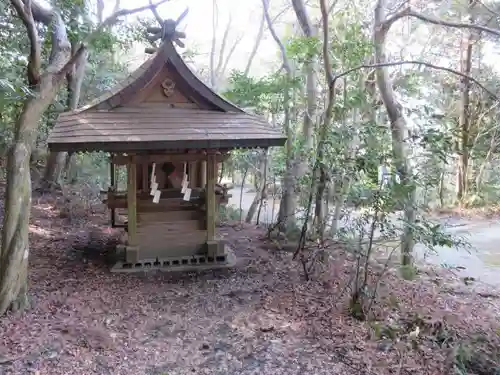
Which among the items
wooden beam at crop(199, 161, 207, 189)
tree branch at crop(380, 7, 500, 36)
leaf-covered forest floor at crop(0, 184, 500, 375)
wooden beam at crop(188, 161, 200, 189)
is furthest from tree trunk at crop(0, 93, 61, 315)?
tree branch at crop(380, 7, 500, 36)

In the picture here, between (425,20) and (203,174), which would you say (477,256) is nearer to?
(425,20)

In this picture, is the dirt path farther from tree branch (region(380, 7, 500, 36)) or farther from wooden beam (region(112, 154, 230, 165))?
wooden beam (region(112, 154, 230, 165))

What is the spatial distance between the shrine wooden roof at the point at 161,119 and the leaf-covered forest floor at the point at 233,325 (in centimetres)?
186

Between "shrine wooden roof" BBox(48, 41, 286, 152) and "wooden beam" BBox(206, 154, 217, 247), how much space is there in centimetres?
53

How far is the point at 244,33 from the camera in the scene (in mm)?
21812

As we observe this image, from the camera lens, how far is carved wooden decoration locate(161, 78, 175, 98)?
6305 millimetres

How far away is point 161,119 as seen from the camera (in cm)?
605

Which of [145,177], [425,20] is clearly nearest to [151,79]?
[145,177]

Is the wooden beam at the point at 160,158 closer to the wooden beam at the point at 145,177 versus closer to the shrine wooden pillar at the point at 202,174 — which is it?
the wooden beam at the point at 145,177

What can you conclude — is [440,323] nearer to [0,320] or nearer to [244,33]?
[0,320]

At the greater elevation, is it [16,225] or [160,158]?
[160,158]

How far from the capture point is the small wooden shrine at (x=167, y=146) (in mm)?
5715

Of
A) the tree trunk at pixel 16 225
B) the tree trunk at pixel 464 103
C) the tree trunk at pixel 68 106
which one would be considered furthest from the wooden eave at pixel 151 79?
the tree trunk at pixel 464 103

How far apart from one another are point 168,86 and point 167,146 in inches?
46.0
